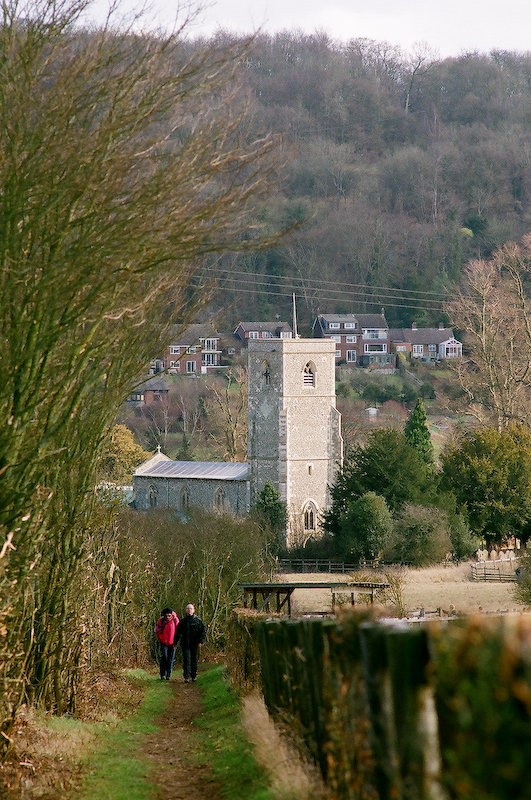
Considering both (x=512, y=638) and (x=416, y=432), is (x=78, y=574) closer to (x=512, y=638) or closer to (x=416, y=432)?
(x=512, y=638)

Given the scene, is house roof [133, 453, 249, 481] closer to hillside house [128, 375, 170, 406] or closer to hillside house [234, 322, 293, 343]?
hillside house [128, 375, 170, 406]

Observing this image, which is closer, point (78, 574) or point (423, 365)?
point (78, 574)

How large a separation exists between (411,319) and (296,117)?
25.4 metres

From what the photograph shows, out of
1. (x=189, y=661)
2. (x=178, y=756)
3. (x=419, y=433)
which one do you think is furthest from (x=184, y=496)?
(x=178, y=756)

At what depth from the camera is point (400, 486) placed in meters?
43.2

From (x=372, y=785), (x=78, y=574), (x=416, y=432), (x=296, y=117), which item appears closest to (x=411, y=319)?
(x=296, y=117)

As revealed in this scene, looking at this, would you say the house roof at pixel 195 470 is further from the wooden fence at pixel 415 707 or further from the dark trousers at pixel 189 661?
the wooden fence at pixel 415 707

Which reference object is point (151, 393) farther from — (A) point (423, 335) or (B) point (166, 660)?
(B) point (166, 660)

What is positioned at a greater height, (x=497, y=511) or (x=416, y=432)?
(x=416, y=432)

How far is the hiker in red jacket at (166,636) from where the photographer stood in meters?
15.5

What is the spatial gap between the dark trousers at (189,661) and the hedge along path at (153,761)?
7.25ft

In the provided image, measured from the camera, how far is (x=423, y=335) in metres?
88.9

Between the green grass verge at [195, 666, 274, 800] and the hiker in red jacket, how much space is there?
1.03 meters

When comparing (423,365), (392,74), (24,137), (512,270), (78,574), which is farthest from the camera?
(392,74)
